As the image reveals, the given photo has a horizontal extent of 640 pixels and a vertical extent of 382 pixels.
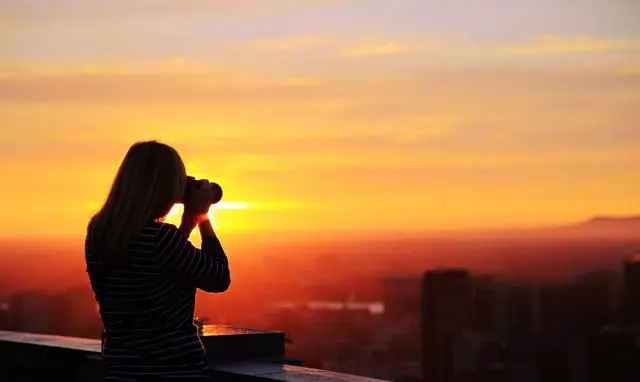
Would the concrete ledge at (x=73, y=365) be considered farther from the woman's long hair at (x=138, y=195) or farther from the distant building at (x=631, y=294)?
the distant building at (x=631, y=294)

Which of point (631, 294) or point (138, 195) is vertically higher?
point (631, 294)

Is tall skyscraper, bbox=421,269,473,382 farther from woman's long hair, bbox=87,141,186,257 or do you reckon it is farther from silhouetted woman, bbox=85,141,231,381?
woman's long hair, bbox=87,141,186,257

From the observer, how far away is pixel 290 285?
711 inches

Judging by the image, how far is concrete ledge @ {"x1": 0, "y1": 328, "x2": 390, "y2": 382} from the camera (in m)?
4.43

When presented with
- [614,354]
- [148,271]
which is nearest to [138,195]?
[148,271]

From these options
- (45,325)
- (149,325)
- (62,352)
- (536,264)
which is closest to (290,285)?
(45,325)

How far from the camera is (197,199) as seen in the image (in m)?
3.37

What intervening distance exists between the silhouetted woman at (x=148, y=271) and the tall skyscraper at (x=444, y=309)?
19.9 m

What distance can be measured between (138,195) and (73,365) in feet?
9.31

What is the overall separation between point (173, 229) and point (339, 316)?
17279 millimetres

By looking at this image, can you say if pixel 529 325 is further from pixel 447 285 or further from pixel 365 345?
pixel 365 345

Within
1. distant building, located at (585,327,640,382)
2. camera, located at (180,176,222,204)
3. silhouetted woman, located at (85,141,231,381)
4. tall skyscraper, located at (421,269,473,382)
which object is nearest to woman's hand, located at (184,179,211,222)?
camera, located at (180,176,222,204)

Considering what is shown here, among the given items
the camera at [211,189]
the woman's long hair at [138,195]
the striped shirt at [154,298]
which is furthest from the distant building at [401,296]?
the woman's long hair at [138,195]

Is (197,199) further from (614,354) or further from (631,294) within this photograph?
(631,294)
